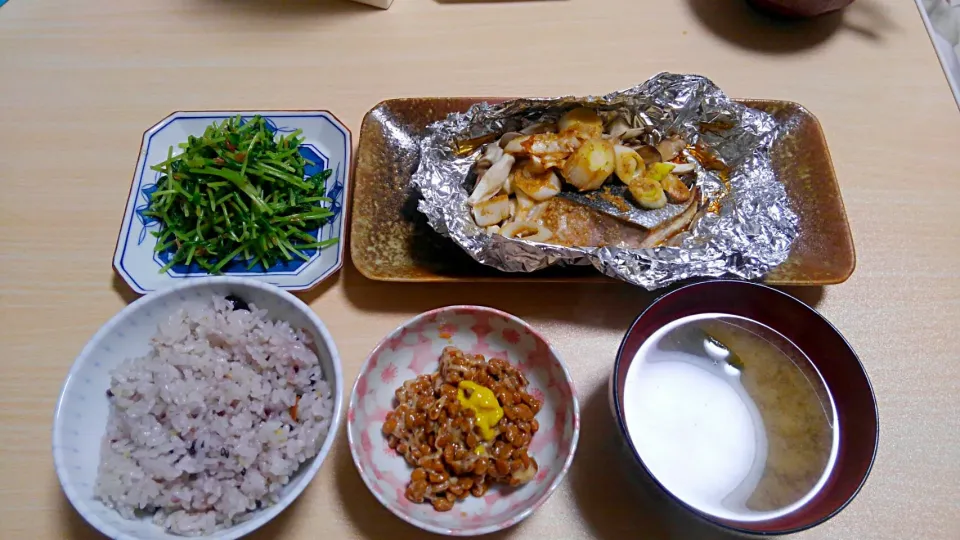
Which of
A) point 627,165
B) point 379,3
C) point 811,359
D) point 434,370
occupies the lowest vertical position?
point 434,370

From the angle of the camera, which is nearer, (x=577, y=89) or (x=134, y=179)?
(x=134, y=179)

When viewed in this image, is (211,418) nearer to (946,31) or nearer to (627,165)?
(627,165)

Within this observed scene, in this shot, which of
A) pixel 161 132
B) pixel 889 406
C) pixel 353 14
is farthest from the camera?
pixel 353 14

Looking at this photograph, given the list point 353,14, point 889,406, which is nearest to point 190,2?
point 353,14

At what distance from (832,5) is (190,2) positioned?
1960 millimetres

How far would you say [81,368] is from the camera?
98 cm

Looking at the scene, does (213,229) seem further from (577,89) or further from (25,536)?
(577,89)

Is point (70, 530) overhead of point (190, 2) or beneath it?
beneath

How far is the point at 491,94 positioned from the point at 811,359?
3.44 ft

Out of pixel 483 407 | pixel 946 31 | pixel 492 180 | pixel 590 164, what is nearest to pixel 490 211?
pixel 492 180

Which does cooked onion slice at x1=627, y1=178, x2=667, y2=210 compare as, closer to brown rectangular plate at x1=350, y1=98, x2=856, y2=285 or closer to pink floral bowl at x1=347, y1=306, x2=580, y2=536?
brown rectangular plate at x1=350, y1=98, x2=856, y2=285

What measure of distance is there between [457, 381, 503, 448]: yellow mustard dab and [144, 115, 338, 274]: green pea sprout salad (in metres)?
0.50

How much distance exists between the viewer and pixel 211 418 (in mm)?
972

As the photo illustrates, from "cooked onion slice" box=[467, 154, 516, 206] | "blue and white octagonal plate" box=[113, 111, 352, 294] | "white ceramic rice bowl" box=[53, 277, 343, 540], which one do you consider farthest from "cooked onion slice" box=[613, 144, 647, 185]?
"white ceramic rice bowl" box=[53, 277, 343, 540]
